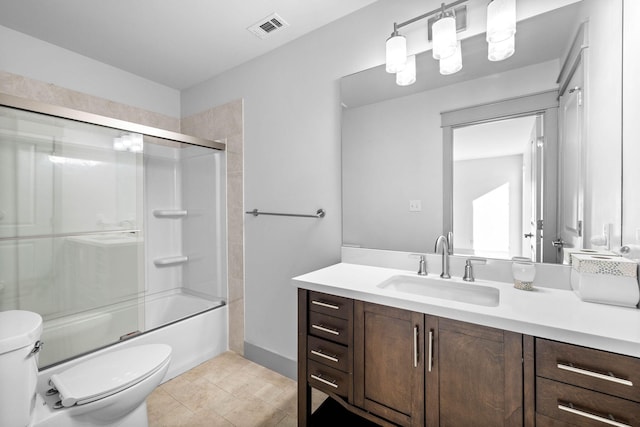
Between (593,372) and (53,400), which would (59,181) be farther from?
(593,372)

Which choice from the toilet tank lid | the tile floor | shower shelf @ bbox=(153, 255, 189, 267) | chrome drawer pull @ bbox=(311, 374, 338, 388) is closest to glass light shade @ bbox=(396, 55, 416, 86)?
chrome drawer pull @ bbox=(311, 374, 338, 388)

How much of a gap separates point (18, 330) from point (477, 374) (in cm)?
175

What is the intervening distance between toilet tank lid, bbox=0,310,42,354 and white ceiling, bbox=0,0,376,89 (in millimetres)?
1718

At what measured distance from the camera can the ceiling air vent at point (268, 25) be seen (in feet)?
5.87

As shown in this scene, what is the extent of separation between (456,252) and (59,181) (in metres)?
2.29

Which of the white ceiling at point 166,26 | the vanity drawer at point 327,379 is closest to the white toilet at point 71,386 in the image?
the vanity drawer at point 327,379

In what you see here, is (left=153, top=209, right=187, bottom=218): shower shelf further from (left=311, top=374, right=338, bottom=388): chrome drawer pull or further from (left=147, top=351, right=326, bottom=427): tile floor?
(left=311, top=374, right=338, bottom=388): chrome drawer pull

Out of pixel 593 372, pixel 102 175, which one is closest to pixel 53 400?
pixel 102 175

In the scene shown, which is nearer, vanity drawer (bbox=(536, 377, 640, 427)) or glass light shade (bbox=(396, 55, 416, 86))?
vanity drawer (bbox=(536, 377, 640, 427))

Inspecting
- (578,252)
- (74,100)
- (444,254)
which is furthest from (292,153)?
(74,100)

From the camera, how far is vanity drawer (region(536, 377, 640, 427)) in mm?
750

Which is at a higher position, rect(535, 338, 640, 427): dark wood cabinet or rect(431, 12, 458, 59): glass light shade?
rect(431, 12, 458, 59): glass light shade

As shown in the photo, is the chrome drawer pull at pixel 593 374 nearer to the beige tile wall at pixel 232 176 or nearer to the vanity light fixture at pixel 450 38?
the vanity light fixture at pixel 450 38

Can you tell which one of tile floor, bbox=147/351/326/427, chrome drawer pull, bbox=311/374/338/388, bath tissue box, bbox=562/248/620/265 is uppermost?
bath tissue box, bbox=562/248/620/265
